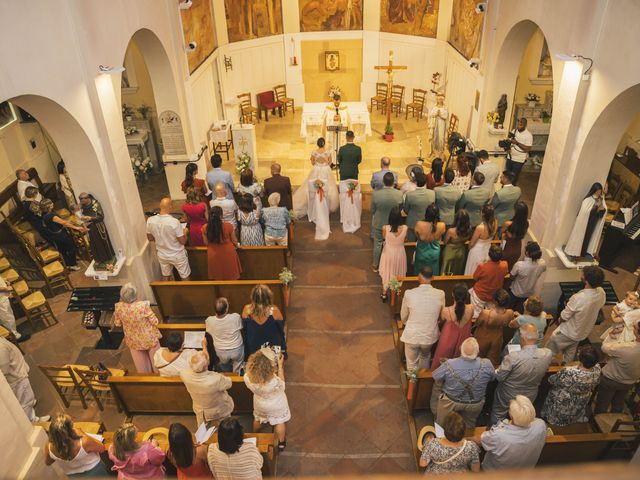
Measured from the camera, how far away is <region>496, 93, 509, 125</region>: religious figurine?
10.8 metres

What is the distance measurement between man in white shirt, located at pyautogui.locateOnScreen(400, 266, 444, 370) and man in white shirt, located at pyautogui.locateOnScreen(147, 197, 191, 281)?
362cm

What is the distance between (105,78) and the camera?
23.0 ft

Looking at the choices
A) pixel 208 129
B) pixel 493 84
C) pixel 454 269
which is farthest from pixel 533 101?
pixel 208 129

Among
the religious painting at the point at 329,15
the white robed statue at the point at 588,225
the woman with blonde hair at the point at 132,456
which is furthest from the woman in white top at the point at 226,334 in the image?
the religious painting at the point at 329,15

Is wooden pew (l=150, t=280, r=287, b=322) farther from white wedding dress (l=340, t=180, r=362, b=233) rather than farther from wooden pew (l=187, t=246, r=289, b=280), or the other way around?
white wedding dress (l=340, t=180, r=362, b=233)

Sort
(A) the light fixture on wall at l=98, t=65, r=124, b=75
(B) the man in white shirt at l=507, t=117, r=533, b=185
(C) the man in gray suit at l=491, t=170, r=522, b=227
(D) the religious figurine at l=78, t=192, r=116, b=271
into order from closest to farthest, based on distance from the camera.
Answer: (A) the light fixture on wall at l=98, t=65, r=124, b=75 < (D) the religious figurine at l=78, t=192, r=116, b=271 < (C) the man in gray suit at l=491, t=170, r=522, b=227 < (B) the man in white shirt at l=507, t=117, r=533, b=185

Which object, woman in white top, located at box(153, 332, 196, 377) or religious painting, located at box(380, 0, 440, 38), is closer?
woman in white top, located at box(153, 332, 196, 377)

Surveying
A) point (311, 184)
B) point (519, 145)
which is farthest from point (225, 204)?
point (519, 145)

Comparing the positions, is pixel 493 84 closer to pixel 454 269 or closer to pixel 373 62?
pixel 454 269

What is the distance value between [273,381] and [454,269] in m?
3.74

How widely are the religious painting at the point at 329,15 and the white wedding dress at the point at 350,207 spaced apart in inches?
338

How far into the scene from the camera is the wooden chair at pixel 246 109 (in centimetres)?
1539

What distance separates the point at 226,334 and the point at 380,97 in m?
12.1

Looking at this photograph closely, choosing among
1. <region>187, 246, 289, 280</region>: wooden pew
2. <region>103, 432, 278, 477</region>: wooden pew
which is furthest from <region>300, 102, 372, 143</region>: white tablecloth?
<region>103, 432, 278, 477</region>: wooden pew
